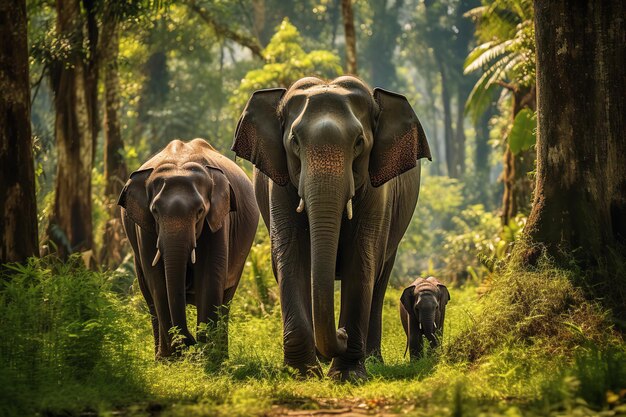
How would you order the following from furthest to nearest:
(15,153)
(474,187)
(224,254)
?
1. (474,187)
2. (224,254)
3. (15,153)

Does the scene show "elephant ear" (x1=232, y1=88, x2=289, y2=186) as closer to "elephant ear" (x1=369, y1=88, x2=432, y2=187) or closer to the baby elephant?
"elephant ear" (x1=369, y1=88, x2=432, y2=187)

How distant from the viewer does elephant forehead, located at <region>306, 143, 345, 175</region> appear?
786cm

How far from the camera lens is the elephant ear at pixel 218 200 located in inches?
425

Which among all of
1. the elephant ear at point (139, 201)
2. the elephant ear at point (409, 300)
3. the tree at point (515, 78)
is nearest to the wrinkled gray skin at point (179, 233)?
the elephant ear at point (139, 201)

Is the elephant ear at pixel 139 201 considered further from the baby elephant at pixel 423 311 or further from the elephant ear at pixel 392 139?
the baby elephant at pixel 423 311

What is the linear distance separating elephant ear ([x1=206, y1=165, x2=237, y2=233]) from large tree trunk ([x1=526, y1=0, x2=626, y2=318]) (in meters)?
3.26

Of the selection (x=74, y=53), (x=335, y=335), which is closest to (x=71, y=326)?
(x=335, y=335)

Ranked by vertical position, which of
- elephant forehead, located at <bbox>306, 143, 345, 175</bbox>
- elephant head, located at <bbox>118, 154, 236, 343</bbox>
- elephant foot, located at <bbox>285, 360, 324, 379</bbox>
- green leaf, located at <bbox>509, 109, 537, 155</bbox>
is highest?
green leaf, located at <bbox>509, 109, 537, 155</bbox>

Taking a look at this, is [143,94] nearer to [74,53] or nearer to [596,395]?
[74,53]

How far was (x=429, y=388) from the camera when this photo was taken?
281 inches

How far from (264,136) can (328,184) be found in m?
1.16

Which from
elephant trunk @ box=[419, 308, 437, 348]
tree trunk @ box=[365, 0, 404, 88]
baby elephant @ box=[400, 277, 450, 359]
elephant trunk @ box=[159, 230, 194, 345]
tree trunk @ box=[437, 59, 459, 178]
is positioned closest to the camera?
elephant trunk @ box=[159, 230, 194, 345]

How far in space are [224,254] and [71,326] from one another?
319 centimetres

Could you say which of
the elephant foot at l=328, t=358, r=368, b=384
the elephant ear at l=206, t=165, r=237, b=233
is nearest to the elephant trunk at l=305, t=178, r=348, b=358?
the elephant foot at l=328, t=358, r=368, b=384
